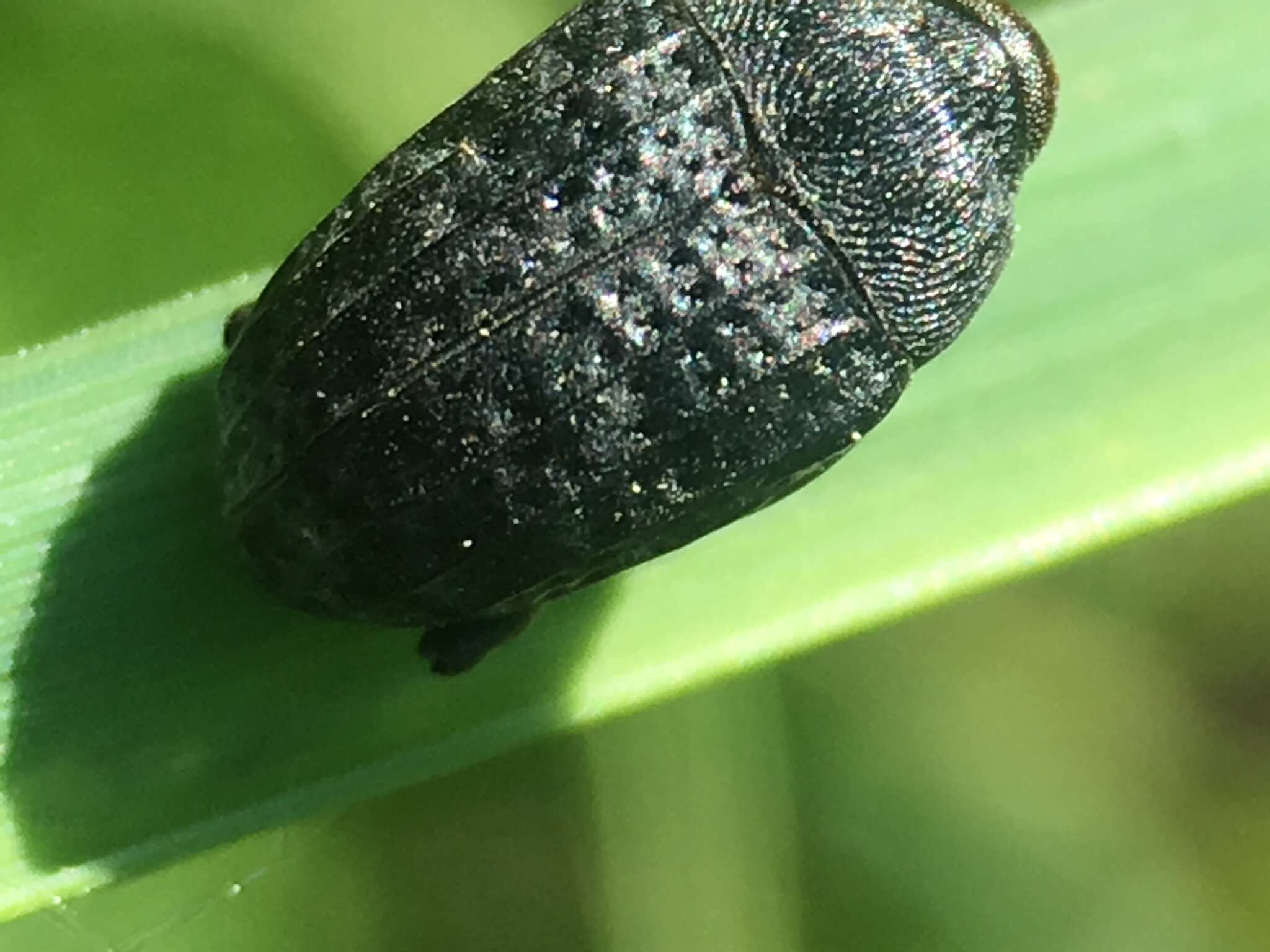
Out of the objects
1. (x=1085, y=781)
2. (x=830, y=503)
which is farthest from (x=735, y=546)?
(x=1085, y=781)

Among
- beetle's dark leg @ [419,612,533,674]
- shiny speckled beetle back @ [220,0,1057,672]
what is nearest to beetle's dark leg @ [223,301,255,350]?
shiny speckled beetle back @ [220,0,1057,672]

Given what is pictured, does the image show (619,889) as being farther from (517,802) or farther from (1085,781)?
(1085,781)

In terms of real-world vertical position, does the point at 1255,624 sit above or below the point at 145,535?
below

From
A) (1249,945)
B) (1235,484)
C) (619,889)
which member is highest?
(1235,484)

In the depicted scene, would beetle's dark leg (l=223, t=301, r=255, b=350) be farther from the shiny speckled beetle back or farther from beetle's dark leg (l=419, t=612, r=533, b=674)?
beetle's dark leg (l=419, t=612, r=533, b=674)

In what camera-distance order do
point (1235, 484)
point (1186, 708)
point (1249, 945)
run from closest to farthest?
point (1235, 484)
point (1249, 945)
point (1186, 708)

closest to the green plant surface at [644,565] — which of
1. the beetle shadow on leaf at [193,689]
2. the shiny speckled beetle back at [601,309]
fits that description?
the beetle shadow on leaf at [193,689]

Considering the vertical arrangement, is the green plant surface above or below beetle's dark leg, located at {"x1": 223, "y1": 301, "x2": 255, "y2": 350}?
below

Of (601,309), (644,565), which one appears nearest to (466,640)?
(644,565)
